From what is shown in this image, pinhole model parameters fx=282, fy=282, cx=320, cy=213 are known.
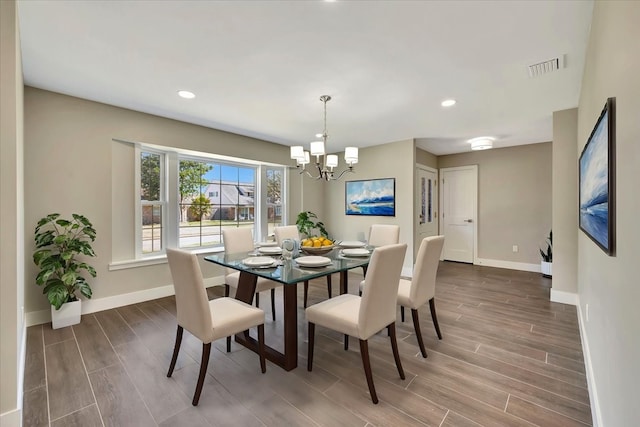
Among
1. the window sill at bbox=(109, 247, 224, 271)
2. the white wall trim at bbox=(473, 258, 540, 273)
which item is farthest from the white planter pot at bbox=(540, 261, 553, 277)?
the window sill at bbox=(109, 247, 224, 271)

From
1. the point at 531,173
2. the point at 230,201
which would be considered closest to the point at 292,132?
the point at 230,201

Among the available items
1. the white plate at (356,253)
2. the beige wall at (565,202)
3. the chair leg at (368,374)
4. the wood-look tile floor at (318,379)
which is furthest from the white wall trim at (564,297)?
the chair leg at (368,374)

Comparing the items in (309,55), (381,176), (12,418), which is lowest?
(12,418)

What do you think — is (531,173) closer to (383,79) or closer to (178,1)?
(383,79)

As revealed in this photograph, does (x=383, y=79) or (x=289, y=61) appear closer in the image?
(x=289, y=61)

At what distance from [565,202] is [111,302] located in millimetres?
5513

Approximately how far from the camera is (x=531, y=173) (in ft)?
17.3

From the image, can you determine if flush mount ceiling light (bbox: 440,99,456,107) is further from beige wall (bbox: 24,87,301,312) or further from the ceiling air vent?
beige wall (bbox: 24,87,301,312)

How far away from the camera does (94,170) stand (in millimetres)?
3207

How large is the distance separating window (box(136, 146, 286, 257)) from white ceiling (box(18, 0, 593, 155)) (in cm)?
80

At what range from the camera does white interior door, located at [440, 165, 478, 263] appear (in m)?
5.92

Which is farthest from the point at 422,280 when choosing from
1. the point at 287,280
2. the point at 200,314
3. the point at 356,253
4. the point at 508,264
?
the point at 508,264

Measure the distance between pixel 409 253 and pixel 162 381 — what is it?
4.00 m

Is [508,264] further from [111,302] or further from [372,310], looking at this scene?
[111,302]
